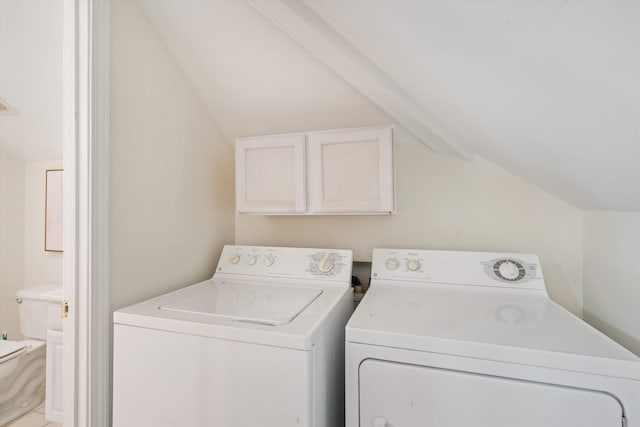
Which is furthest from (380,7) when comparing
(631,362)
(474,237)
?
(474,237)

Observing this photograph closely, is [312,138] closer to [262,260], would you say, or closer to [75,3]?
[262,260]

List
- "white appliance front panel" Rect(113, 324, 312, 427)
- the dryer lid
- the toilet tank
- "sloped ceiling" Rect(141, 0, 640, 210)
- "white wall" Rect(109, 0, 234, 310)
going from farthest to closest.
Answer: the toilet tank < the dryer lid < "white wall" Rect(109, 0, 234, 310) < "white appliance front panel" Rect(113, 324, 312, 427) < "sloped ceiling" Rect(141, 0, 640, 210)

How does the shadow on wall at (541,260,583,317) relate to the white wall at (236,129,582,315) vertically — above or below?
below

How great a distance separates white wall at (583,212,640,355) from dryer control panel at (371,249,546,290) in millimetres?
259

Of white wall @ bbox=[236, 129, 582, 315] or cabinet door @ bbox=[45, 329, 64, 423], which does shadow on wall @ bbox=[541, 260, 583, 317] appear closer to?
white wall @ bbox=[236, 129, 582, 315]

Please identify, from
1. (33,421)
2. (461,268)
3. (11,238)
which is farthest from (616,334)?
(11,238)

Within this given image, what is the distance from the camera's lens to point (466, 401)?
35.2 inches

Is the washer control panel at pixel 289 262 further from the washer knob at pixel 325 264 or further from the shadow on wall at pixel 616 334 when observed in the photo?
the shadow on wall at pixel 616 334

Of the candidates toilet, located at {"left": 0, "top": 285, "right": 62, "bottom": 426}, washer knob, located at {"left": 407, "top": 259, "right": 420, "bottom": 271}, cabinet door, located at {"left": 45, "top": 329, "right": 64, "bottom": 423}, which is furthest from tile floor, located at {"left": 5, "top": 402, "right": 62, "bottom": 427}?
washer knob, located at {"left": 407, "top": 259, "right": 420, "bottom": 271}

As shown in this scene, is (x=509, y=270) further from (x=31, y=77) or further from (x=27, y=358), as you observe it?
(x=27, y=358)

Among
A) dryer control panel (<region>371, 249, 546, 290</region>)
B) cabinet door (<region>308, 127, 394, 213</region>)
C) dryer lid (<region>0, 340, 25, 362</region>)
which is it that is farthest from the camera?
dryer lid (<region>0, 340, 25, 362</region>)

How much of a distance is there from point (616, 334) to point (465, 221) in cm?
80

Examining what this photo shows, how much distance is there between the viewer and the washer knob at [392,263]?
1646 mm

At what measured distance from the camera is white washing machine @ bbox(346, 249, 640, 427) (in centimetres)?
80
